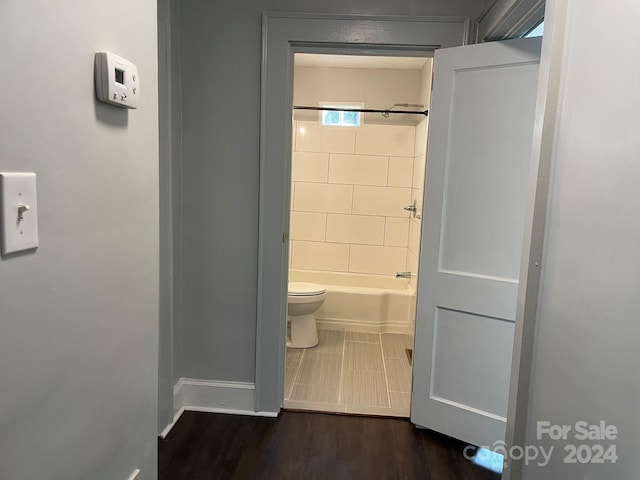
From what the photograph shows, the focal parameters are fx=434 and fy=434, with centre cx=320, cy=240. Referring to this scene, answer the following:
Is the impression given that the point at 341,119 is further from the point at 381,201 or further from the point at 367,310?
the point at 367,310

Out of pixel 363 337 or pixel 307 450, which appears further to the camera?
pixel 363 337

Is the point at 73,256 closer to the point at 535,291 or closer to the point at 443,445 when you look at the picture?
the point at 535,291

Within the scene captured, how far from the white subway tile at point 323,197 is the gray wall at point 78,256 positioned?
3.12m

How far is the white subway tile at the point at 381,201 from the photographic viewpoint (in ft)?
13.3

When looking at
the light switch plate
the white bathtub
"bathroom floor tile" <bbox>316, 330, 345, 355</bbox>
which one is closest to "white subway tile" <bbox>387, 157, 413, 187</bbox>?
the white bathtub

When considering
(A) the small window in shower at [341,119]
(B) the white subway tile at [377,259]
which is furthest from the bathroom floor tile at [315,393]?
(A) the small window in shower at [341,119]

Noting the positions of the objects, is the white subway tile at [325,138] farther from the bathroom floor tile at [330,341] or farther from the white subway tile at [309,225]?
the bathroom floor tile at [330,341]

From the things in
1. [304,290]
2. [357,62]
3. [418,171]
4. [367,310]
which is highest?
[357,62]

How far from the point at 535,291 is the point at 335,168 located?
9.81 ft

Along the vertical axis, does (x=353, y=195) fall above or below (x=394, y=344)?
above

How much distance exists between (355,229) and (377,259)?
1.17ft

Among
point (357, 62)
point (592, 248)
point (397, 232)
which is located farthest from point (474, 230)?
point (357, 62)

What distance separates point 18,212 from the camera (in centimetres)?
64

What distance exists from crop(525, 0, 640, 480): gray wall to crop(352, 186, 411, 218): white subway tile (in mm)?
2801
